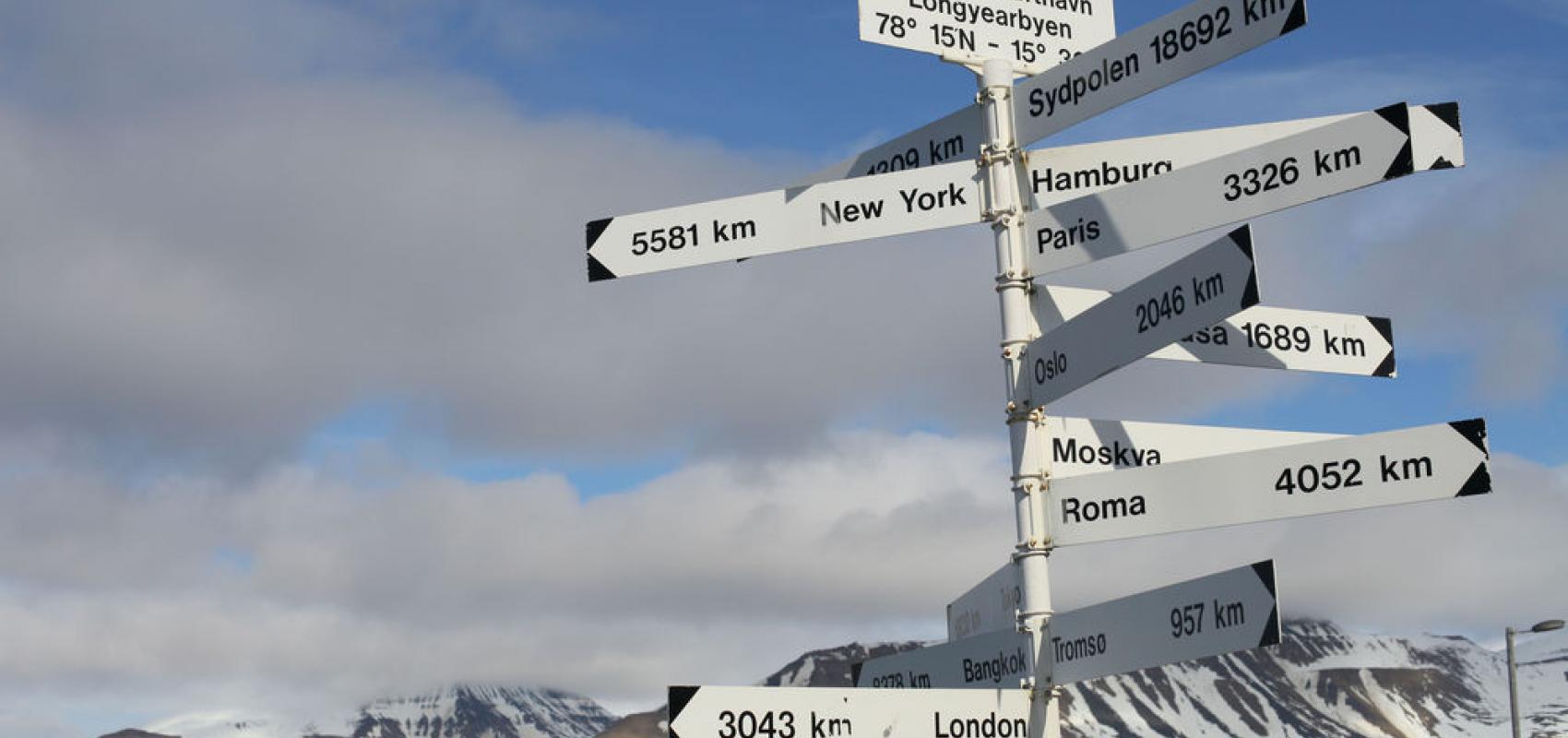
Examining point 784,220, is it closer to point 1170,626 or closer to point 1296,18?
point 1296,18

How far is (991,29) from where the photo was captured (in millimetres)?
12039

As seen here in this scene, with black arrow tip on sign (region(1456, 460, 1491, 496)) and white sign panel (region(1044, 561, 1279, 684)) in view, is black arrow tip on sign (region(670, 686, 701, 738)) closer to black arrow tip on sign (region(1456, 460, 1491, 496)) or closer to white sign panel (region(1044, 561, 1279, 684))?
white sign panel (region(1044, 561, 1279, 684))

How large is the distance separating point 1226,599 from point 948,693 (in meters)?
1.64

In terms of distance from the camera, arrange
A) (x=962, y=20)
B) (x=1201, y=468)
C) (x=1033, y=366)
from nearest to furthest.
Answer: (x=1201, y=468) < (x=1033, y=366) < (x=962, y=20)

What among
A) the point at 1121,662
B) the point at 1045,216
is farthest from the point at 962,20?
the point at 1121,662

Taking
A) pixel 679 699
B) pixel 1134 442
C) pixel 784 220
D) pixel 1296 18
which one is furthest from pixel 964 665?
pixel 1296 18

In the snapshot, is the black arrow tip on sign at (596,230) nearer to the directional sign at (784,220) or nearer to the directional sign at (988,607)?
the directional sign at (784,220)

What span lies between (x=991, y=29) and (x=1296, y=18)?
8.29 ft

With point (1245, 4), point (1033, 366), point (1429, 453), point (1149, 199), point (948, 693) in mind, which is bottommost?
point (948, 693)

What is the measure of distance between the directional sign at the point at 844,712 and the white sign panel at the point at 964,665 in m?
0.26

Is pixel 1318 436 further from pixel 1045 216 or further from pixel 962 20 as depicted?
pixel 962 20

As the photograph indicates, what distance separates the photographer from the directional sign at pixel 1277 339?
11.3 metres

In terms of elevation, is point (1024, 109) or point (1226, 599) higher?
point (1024, 109)

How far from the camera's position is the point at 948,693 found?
10.5 m
